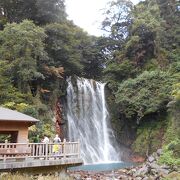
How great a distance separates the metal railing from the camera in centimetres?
1568

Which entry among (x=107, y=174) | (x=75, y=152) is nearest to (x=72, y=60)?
(x=107, y=174)

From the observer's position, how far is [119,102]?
34.0 metres

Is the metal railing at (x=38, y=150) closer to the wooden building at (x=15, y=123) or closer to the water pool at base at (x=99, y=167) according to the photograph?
the wooden building at (x=15, y=123)

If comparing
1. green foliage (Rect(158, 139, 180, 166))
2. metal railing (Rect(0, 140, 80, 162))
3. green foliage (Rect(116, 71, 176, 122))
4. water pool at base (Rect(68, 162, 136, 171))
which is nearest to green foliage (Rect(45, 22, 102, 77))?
green foliage (Rect(116, 71, 176, 122))

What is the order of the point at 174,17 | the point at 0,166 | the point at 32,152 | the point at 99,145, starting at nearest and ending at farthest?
the point at 0,166, the point at 32,152, the point at 99,145, the point at 174,17

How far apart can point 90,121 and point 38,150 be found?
17364 mm

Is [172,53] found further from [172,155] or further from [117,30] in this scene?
[172,155]

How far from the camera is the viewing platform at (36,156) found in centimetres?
1536

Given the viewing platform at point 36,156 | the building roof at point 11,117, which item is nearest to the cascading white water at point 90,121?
the viewing platform at point 36,156

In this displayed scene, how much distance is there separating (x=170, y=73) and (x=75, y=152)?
1902 cm

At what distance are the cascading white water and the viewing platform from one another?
42.7 feet

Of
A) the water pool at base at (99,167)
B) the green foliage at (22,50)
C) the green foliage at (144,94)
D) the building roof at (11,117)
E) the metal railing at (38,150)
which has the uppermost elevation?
the green foliage at (22,50)

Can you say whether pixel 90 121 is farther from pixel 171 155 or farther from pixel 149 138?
pixel 171 155

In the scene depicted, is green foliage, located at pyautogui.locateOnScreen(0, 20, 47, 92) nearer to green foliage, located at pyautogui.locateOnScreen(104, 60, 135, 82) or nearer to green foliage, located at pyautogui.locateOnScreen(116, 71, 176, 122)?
green foliage, located at pyautogui.locateOnScreen(116, 71, 176, 122)
